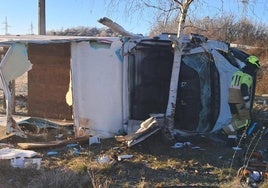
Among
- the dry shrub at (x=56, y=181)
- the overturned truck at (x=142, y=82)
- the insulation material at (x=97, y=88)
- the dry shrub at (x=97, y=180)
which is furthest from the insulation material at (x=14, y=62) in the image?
the dry shrub at (x=56, y=181)

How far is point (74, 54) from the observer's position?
10203mm

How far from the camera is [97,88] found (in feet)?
34.2

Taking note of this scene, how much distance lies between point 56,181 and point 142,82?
4.85 meters

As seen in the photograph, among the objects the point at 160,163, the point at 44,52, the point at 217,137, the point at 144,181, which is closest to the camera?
the point at 144,181

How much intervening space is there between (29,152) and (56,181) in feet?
7.99

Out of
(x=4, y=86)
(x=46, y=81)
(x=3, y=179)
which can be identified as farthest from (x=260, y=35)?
(x=3, y=179)

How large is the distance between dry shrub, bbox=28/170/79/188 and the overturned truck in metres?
3.91

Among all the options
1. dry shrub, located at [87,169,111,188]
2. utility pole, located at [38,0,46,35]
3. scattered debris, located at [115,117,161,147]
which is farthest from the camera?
utility pole, located at [38,0,46,35]

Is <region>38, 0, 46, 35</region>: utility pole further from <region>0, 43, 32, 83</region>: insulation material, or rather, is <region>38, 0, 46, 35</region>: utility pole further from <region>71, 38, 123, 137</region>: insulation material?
<region>0, 43, 32, 83</region>: insulation material

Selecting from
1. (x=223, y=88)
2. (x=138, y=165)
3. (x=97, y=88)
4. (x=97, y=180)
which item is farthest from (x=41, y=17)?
(x=97, y=180)

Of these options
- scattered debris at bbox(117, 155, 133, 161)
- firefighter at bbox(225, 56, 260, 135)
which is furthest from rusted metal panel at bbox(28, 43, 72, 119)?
scattered debris at bbox(117, 155, 133, 161)

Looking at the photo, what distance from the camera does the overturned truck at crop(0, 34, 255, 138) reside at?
10.3m

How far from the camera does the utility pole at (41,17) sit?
21495 millimetres

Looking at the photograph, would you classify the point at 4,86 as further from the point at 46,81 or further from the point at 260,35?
the point at 260,35
